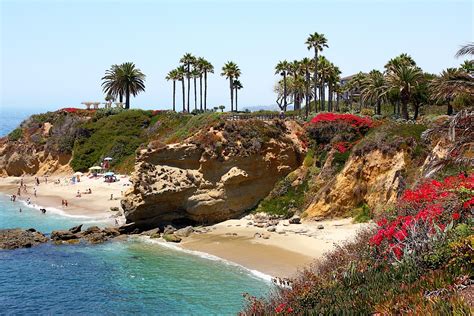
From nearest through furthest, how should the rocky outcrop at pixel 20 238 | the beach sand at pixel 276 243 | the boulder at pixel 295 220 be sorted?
the beach sand at pixel 276 243 < the rocky outcrop at pixel 20 238 < the boulder at pixel 295 220

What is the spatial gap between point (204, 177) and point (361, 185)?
14.1 metres

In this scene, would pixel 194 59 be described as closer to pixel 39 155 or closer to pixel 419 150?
pixel 39 155

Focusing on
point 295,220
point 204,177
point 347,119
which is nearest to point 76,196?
point 204,177

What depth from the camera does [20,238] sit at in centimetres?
4297

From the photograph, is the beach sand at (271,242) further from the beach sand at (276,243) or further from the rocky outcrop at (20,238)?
the rocky outcrop at (20,238)

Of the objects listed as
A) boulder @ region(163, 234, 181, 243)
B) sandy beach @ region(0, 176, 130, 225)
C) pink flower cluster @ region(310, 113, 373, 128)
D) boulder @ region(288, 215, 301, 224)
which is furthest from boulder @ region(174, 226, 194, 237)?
pink flower cluster @ region(310, 113, 373, 128)

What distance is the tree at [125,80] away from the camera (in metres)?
84.8

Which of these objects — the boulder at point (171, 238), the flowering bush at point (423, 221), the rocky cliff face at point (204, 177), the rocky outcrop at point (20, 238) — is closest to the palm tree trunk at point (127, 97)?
the rocky cliff face at point (204, 177)

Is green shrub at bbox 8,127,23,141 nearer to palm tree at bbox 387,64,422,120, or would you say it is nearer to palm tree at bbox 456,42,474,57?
palm tree at bbox 387,64,422,120

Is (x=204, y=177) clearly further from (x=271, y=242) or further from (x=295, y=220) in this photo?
(x=271, y=242)

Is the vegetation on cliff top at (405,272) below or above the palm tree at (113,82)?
below

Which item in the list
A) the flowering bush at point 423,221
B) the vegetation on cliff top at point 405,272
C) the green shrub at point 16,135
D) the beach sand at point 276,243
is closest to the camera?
the vegetation on cliff top at point 405,272

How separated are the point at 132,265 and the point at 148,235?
8.21m

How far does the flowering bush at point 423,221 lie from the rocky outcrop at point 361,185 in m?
17.3
